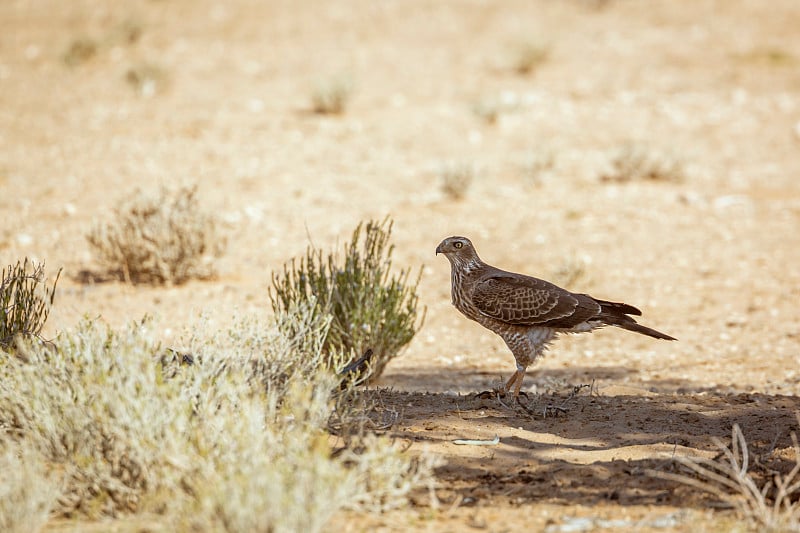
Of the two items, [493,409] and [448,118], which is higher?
[448,118]

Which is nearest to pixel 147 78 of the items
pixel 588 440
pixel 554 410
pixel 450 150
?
pixel 450 150

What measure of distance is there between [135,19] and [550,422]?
65.6 feet

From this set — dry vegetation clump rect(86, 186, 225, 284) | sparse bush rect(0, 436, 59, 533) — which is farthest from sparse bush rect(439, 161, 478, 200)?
sparse bush rect(0, 436, 59, 533)

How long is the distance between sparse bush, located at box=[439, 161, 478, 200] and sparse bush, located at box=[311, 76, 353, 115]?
4.27 meters

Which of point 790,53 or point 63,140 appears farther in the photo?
point 790,53

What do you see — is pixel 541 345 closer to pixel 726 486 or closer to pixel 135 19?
pixel 726 486

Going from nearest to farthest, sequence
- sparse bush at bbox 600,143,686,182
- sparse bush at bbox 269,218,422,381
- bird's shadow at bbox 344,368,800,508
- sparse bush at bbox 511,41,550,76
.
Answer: bird's shadow at bbox 344,368,800,508 < sparse bush at bbox 269,218,422,381 < sparse bush at bbox 600,143,686,182 < sparse bush at bbox 511,41,550,76

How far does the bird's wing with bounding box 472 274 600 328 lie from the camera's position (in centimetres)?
661

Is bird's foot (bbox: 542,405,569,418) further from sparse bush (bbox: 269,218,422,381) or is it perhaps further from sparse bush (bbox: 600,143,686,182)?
sparse bush (bbox: 600,143,686,182)

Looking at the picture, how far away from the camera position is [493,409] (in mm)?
6086

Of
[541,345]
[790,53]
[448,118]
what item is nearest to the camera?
[541,345]

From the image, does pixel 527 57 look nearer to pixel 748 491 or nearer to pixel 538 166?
pixel 538 166

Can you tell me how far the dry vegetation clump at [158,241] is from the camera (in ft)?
34.3

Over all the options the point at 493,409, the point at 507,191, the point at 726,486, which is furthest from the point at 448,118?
the point at 726,486
